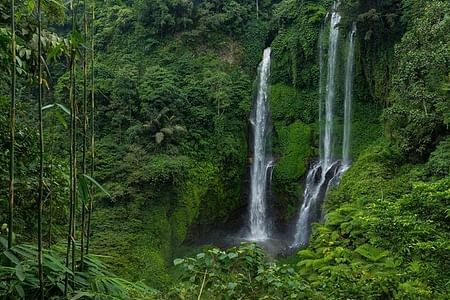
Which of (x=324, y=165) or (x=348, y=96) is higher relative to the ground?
(x=348, y=96)

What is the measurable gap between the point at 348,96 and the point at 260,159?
13.4ft

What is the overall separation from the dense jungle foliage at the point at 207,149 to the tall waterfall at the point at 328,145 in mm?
460

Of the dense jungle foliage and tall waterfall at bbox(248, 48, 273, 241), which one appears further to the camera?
tall waterfall at bbox(248, 48, 273, 241)

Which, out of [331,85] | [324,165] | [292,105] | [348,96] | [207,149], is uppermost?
[331,85]

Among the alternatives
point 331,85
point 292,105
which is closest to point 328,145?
point 331,85

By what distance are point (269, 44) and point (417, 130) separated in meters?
11.6

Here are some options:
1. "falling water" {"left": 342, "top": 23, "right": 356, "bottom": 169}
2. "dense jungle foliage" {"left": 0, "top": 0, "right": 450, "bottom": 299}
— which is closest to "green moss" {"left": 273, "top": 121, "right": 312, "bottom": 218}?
"dense jungle foliage" {"left": 0, "top": 0, "right": 450, "bottom": 299}

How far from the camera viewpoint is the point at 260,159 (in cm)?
1722

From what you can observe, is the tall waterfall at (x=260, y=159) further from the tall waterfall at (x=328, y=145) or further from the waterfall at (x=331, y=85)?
the waterfall at (x=331, y=85)

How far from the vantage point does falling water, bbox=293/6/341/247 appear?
14.4 m

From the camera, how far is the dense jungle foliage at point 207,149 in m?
2.15

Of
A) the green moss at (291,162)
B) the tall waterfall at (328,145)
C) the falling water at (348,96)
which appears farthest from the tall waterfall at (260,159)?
the falling water at (348,96)

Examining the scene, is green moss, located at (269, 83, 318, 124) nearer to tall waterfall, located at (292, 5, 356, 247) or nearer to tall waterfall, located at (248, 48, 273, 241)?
tall waterfall, located at (248, 48, 273, 241)

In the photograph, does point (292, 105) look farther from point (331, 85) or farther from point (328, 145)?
point (328, 145)
